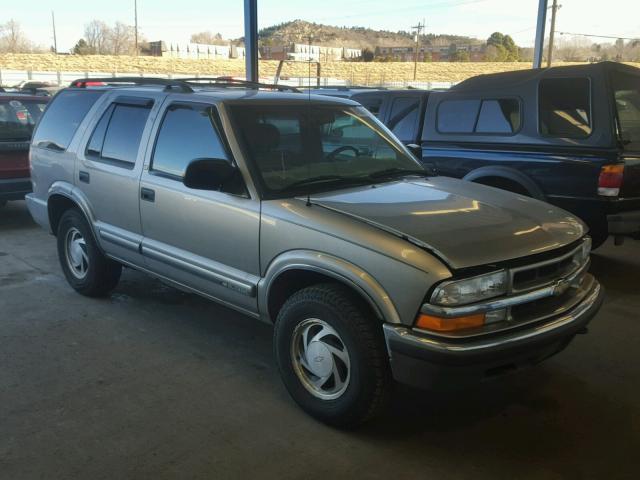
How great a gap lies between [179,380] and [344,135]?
204cm

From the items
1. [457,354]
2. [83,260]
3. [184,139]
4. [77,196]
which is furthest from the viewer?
[83,260]

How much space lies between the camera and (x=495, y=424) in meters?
3.37

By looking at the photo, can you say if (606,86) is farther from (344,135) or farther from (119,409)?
(119,409)

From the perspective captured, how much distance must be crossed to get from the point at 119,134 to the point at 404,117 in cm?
391

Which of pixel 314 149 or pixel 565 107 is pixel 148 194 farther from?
pixel 565 107

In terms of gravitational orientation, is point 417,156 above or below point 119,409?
above

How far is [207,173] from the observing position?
349cm

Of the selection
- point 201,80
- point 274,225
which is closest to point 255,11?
point 201,80

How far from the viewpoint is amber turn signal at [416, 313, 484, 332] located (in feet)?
9.22

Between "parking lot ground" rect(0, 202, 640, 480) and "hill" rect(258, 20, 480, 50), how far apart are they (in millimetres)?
2211

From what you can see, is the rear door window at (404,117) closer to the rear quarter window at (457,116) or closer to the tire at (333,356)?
the rear quarter window at (457,116)

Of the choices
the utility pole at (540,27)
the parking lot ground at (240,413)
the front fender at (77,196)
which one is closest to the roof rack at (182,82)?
the front fender at (77,196)

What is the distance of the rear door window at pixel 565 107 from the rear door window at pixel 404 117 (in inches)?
64.3

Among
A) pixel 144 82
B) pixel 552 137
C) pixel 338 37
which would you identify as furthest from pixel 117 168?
pixel 552 137
